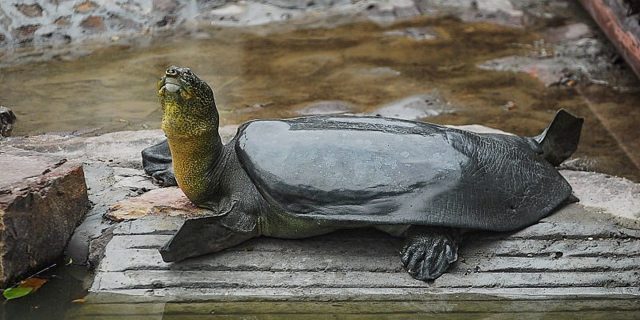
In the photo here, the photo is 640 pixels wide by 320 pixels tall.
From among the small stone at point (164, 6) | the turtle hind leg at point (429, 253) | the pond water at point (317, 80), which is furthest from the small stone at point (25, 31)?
the turtle hind leg at point (429, 253)

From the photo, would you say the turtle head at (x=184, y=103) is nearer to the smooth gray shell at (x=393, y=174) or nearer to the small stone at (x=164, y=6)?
the smooth gray shell at (x=393, y=174)

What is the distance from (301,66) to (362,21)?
58.2 inches

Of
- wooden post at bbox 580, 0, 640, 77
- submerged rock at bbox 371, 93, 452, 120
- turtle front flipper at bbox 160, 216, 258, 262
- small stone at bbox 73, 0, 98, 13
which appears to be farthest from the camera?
small stone at bbox 73, 0, 98, 13

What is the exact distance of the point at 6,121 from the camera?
18.8 feet

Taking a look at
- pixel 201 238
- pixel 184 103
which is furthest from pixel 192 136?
pixel 201 238

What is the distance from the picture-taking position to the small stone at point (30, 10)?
8031 mm

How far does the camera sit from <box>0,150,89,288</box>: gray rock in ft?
11.7

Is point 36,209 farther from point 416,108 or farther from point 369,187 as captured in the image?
point 416,108

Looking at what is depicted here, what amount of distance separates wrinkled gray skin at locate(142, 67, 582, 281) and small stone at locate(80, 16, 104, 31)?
457 centimetres

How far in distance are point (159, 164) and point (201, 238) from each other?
0.84m

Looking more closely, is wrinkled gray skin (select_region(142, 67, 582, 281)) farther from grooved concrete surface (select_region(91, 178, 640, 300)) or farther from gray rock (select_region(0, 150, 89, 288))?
gray rock (select_region(0, 150, 89, 288))

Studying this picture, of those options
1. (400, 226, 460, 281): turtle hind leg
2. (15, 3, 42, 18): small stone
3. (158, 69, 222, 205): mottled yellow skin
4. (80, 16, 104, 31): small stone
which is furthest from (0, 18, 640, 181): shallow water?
(400, 226, 460, 281): turtle hind leg

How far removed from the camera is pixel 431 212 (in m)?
3.56

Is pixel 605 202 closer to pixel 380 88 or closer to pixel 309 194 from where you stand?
pixel 309 194
